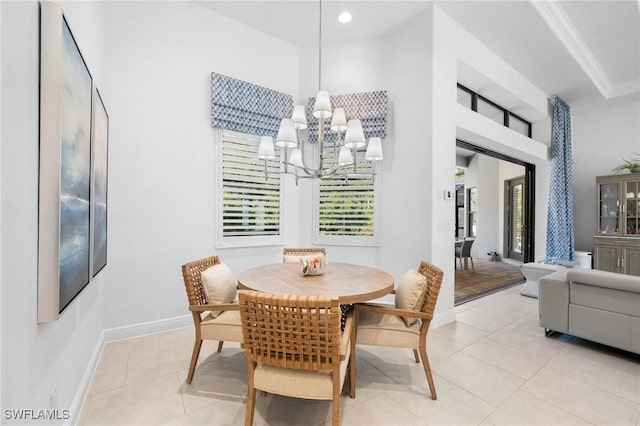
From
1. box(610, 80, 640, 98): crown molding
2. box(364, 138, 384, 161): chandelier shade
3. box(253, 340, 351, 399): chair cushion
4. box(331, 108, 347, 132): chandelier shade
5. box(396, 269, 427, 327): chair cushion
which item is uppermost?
box(610, 80, 640, 98): crown molding

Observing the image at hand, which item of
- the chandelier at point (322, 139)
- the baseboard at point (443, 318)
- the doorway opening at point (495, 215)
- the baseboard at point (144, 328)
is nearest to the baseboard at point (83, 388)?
the baseboard at point (144, 328)

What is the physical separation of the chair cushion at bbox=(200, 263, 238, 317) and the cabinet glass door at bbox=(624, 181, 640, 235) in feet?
21.7

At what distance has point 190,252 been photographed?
3.34 m

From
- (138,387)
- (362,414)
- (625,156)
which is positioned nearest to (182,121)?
(138,387)

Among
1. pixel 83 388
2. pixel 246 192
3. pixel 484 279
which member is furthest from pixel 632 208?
pixel 83 388

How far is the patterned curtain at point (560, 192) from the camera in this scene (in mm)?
5531

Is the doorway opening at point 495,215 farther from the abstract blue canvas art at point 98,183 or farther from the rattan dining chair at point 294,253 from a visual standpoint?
the abstract blue canvas art at point 98,183

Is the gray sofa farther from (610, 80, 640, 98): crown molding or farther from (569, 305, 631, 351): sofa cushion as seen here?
(610, 80, 640, 98): crown molding

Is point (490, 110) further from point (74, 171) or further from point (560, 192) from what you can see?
point (74, 171)

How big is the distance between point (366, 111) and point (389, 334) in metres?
2.72

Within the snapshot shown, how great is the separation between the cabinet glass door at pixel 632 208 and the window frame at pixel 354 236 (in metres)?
4.71

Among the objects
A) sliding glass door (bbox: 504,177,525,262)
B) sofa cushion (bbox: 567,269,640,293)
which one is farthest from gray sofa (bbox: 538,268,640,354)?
sliding glass door (bbox: 504,177,525,262)

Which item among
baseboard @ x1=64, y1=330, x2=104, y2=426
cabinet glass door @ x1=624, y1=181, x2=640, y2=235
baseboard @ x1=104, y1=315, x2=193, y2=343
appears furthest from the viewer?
cabinet glass door @ x1=624, y1=181, x2=640, y2=235

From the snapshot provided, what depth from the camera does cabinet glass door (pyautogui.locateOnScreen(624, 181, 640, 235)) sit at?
504 cm
